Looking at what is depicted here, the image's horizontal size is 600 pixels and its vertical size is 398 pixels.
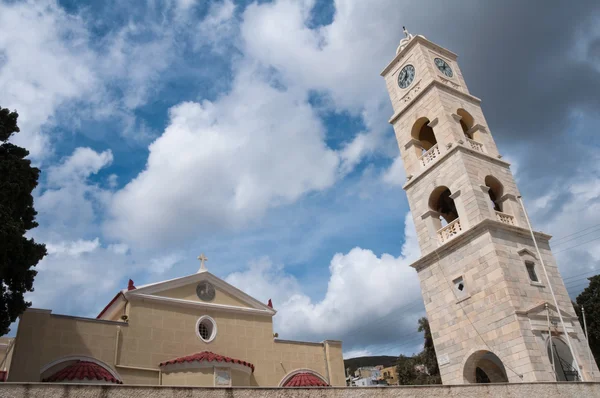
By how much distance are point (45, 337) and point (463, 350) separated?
1602 centimetres

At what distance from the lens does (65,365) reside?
16531 mm

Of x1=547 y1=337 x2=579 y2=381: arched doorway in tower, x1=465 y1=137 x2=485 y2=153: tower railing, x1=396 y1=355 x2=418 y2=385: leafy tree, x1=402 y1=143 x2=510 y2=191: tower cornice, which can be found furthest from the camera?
x1=396 y1=355 x2=418 y2=385: leafy tree

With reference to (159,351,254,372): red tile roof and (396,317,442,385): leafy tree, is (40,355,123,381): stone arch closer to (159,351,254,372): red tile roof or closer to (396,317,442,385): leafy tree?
(159,351,254,372): red tile roof

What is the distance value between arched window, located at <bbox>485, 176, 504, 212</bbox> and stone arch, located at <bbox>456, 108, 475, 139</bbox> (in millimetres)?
3192

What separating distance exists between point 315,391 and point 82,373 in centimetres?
1102

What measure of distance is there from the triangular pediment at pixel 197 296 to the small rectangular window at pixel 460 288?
8.49 metres

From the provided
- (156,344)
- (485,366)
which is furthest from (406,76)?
(156,344)

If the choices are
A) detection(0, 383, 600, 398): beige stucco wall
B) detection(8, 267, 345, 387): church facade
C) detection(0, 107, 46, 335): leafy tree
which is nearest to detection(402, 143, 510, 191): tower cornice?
detection(8, 267, 345, 387): church facade

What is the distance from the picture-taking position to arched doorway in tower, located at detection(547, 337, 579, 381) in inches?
690

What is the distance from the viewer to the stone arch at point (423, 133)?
82.2ft

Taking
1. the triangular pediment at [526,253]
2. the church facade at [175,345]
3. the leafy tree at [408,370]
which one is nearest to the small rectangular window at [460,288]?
Result: the triangular pediment at [526,253]

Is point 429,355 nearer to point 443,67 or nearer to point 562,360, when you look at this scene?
point 562,360

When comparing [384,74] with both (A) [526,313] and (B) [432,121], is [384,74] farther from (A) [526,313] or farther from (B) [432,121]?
(A) [526,313]

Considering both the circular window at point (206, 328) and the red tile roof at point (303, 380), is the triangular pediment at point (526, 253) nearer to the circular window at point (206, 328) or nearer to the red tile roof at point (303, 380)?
the red tile roof at point (303, 380)
